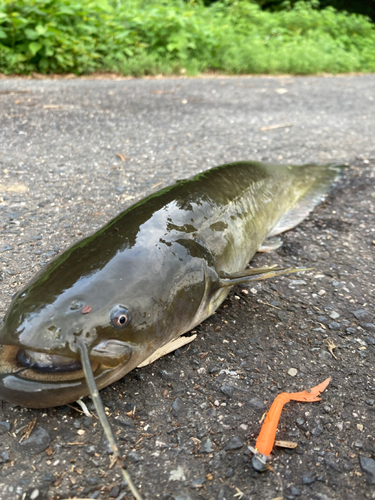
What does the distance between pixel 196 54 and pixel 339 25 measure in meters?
9.01

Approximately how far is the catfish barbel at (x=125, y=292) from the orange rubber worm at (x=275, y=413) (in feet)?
1.60

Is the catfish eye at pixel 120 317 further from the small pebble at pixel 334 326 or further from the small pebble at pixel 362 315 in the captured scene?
the small pebble at pixel 362 315

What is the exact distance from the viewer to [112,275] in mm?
1516

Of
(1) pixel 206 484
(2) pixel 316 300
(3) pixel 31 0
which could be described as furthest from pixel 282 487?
(3) pixel 31 0

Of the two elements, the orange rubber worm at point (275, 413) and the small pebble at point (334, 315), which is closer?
the orange rubber worm at point (275, 413)

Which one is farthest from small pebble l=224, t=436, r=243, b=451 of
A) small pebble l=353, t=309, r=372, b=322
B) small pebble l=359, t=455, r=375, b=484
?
small pebble l=353, t=309, r=372, b=322

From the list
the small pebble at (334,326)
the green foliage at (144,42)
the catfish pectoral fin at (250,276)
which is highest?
the green foliage at (144,42)

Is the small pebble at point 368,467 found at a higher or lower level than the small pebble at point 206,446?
higher

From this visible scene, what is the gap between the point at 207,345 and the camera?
1.85 m

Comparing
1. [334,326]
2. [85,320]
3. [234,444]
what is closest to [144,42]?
[334,326]

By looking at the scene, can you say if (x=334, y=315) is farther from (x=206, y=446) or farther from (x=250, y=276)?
(x=206, y=446)

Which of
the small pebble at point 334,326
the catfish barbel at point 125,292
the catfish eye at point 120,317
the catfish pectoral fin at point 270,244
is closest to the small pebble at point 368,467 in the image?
the small pebble at point 334,326

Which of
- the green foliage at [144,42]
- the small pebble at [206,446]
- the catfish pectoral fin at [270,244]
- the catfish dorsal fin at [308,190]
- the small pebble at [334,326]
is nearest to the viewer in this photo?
the small pebble at [206,446]

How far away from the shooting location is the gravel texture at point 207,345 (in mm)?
1334
